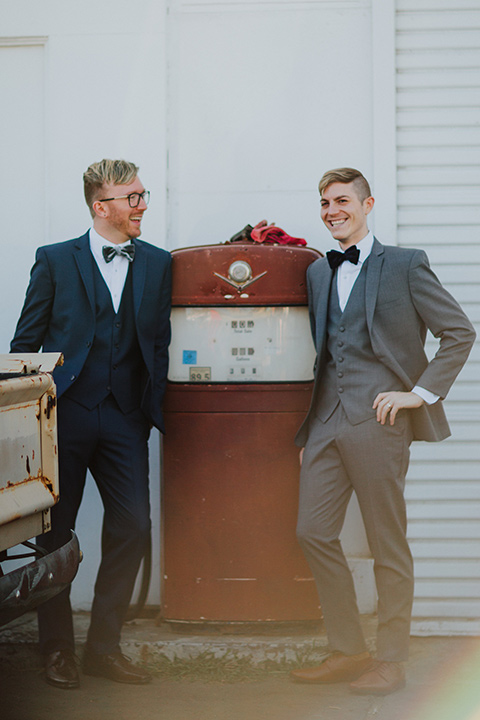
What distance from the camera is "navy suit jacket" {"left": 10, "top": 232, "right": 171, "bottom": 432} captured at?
12.3 ft

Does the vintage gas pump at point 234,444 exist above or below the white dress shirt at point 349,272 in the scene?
below

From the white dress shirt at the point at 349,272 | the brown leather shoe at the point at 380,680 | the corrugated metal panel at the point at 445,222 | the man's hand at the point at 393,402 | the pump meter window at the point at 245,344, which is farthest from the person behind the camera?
the corrugated metal panel at the point at 445,222

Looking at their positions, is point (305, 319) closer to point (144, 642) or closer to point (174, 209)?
point (174, 209)

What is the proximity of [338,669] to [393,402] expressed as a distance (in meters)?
1.20

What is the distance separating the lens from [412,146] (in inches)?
177

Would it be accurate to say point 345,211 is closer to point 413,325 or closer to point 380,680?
point 413,325

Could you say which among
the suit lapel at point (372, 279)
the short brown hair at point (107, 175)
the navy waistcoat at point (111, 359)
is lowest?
the navy waistcoat at point (111, 359)

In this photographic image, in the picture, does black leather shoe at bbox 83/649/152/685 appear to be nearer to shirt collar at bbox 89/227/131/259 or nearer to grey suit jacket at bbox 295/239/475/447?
grey suit jacket at bbox 295/239/475/447

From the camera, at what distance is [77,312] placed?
12.3ft

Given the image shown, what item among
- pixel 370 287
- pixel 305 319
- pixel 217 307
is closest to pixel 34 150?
pixel 217 307

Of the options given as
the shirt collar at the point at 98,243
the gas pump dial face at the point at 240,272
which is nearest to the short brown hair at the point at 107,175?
the shirt collar at the point at 98,243

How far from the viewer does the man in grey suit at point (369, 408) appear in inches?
138

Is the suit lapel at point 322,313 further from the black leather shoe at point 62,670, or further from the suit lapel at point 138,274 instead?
the black leather shoe at point 62,670

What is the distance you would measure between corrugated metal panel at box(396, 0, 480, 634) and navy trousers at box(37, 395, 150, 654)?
1555mm
